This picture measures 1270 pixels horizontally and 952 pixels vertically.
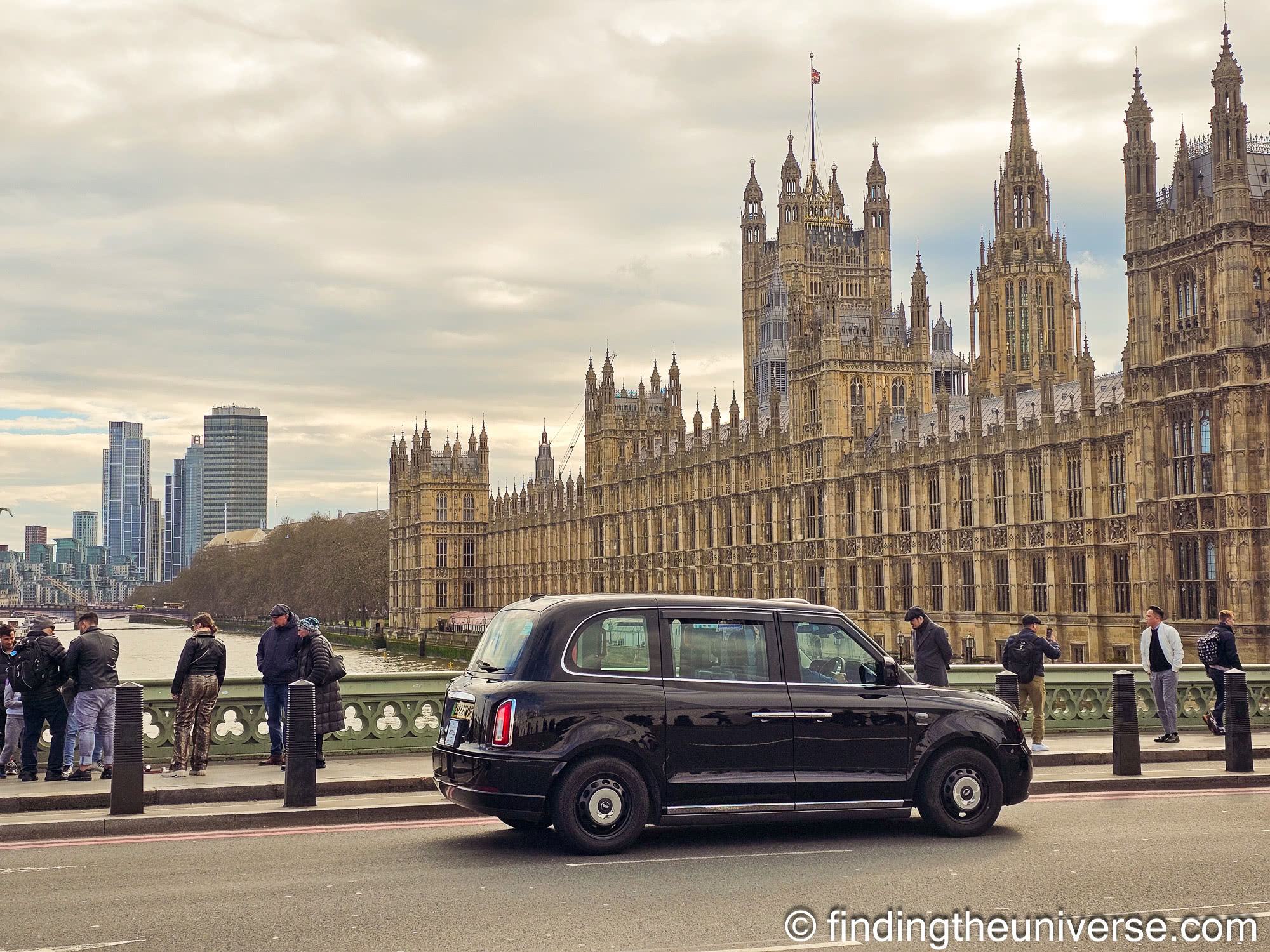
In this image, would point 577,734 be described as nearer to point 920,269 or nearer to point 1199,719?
point 1199,719

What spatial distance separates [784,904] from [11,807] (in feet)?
29.8

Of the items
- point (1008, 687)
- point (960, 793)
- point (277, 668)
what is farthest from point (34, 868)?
point (1008, 687)

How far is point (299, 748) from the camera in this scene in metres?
14.3

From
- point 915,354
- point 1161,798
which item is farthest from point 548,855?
point 915,354

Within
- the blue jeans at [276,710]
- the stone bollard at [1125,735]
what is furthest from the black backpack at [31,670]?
the stone bollard at [1125,735]

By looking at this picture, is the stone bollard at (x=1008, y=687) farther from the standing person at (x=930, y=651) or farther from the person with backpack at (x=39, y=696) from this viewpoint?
the person with backpack at (x=39, y=696)

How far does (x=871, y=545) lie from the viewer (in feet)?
213

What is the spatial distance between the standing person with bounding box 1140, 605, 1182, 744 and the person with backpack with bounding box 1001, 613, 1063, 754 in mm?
1623

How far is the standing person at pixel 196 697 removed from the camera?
638 inches

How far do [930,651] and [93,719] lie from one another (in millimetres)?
10110

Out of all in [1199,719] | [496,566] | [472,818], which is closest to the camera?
[472,818]

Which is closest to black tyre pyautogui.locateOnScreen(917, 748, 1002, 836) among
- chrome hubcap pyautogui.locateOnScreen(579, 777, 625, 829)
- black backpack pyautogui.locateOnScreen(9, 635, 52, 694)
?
chrome hubcap pyautogui.locateOnScreen(579, 777, 625, 829)

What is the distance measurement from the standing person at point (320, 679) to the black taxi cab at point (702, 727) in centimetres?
374

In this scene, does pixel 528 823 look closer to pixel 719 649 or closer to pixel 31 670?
pixel 719 649
